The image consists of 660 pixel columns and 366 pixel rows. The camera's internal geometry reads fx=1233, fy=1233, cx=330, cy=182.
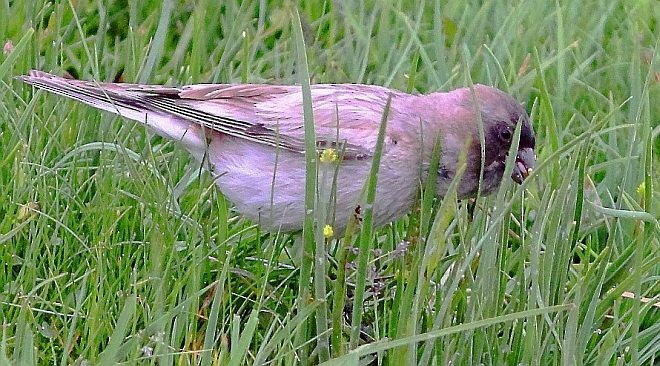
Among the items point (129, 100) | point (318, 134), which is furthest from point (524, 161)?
point (129, 100)

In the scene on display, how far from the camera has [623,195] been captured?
130 inches

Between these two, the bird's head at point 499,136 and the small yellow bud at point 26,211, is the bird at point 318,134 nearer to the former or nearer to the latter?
the bird's head at point 499,136

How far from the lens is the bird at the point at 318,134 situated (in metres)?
3.42

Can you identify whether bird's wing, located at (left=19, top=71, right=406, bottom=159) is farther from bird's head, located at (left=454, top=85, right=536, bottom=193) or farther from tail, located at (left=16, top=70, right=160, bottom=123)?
bird's head, located at (left=454, top=85, right=536, bottom=193)

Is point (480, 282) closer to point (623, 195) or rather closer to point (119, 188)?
point (623, 195)

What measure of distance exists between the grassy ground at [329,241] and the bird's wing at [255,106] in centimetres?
12

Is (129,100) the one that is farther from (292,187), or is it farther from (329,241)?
(329,241)

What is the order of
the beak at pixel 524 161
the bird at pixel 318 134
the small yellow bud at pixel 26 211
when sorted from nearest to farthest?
the small yellow bud at pixel 26 211, the bird at pixel 318 134, the beak at pixel 524 161

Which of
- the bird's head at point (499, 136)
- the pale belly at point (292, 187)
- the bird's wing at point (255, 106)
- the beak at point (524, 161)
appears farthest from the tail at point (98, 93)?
the beak at point (524, 161)

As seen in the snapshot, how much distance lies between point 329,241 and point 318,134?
0.38 m

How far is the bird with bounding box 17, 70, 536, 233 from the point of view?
342cm

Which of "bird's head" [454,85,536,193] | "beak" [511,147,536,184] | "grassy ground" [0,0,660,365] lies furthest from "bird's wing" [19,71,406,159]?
"beak" [511,147,536,184]

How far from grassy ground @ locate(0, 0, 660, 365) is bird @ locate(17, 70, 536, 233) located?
0.28 feet

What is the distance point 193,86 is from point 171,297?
3.50 feet
